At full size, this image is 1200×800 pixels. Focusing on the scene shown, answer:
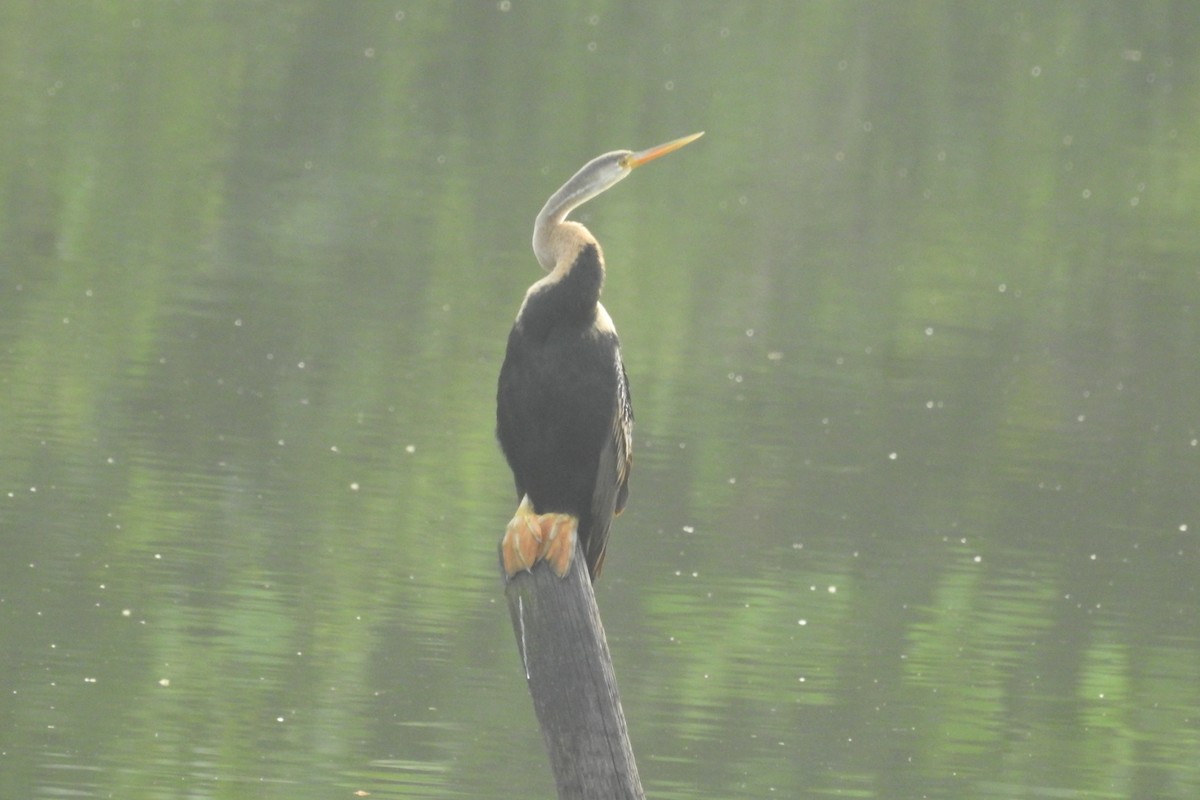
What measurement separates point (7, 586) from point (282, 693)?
4.02ft

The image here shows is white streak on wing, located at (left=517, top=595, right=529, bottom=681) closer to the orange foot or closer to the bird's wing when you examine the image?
the orange foot

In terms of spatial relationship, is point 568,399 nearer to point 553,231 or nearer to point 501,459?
point 553,231

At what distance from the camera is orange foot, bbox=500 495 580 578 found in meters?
4.68

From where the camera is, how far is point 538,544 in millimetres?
4730

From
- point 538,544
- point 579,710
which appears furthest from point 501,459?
point 579,710

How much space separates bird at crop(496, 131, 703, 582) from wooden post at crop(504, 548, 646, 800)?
1.62ft

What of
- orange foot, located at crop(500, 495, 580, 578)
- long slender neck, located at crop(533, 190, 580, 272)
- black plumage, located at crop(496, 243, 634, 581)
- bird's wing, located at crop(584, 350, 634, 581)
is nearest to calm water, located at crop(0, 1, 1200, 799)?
bird's wing, located at crop(584, 350, 634, 581)

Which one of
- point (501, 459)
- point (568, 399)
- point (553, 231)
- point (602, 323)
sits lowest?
point (501, 459)

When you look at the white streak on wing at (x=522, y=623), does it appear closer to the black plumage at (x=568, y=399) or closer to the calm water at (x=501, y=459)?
the black plumage at (x=568, y=399)

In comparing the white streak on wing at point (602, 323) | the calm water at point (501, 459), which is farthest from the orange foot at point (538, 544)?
the calm water at point (501, 459)

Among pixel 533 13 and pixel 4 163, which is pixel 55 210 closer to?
pixel 4 163

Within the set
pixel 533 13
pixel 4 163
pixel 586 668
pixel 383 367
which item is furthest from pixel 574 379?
pixel 533 13

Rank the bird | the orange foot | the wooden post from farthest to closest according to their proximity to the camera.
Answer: the bird < the orange foot < the wooden post

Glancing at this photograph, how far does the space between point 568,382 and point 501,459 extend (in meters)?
4.72
